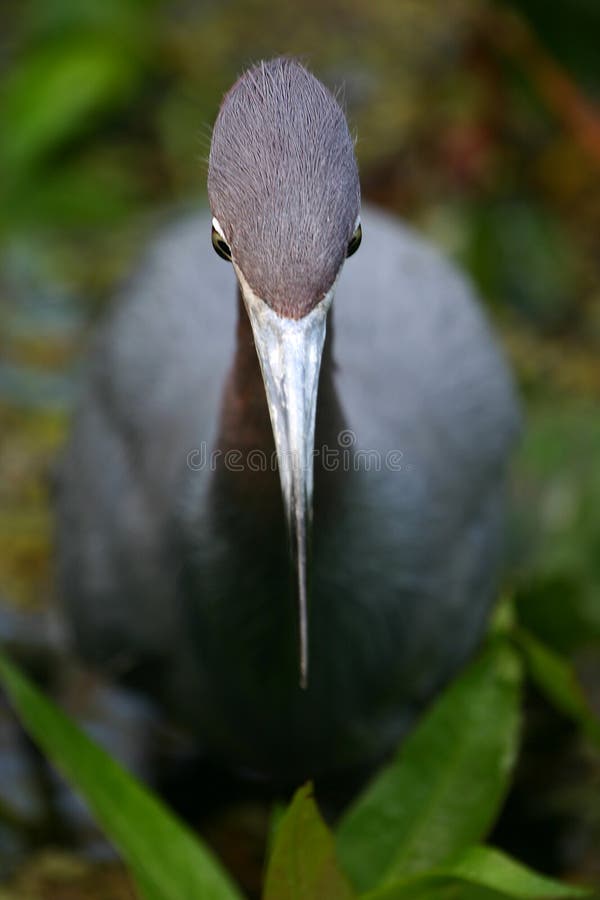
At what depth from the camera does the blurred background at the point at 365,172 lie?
3.63 meters

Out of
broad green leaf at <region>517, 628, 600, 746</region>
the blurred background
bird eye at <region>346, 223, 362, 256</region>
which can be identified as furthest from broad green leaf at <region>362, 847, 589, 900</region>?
the blurred background

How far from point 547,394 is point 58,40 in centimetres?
213

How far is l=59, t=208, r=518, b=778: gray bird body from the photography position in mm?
2342

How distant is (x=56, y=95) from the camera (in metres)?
4.51

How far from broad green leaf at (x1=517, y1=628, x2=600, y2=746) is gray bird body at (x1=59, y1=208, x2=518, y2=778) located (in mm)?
261

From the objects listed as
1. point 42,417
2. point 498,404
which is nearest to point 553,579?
point 498,404

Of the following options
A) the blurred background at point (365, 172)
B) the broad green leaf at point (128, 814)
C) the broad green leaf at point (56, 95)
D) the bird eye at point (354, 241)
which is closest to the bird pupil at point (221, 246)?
the bird eye at point (354, 241)

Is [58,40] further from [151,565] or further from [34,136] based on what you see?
[151,565]

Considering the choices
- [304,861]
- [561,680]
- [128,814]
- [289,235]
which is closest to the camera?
[289,235]

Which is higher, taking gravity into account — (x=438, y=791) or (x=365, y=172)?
(x=365, y=172)

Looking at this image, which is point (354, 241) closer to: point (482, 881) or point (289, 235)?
point (289, 235)

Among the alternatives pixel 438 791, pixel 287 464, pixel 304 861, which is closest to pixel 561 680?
pixel 438 791

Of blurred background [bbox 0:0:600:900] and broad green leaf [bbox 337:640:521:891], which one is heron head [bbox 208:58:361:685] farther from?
blurred background [bbox 0:0:600:900]

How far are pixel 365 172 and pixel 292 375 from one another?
2878 millimetres
